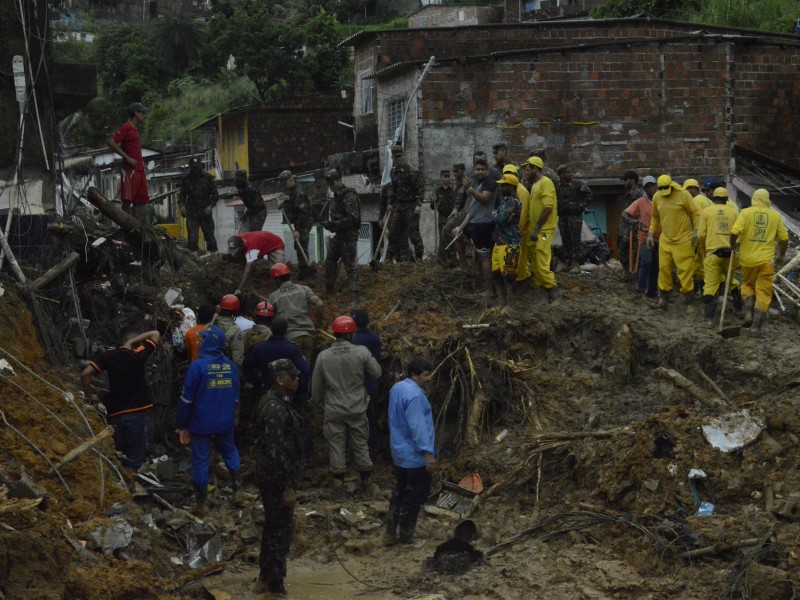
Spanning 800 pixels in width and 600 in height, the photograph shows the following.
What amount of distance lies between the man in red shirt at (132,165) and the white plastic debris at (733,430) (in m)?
8.17

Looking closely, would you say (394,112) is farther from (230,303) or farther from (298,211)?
(230,303)

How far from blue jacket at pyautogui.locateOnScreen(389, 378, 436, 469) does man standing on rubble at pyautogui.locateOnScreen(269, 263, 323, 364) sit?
3.29 meters

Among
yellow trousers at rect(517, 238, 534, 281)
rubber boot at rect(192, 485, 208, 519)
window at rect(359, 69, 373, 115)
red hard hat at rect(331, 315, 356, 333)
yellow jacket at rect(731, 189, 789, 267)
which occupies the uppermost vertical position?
window at rect(359, 69, 373, 115)

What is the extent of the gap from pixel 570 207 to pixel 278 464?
844 centimetres

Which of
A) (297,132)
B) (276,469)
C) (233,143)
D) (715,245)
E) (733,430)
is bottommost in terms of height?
(733,430)

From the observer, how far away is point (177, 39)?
5700cm

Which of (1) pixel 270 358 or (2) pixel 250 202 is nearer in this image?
(1) pixel 270 358

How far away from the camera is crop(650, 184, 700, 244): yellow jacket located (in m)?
13.1

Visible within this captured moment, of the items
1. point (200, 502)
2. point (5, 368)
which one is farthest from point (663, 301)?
point (5, 368)

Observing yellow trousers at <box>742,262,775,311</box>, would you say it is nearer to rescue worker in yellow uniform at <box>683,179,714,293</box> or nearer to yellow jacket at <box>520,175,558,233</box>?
rescue worker in yellow uniform at <box>683,179,714,293</box>

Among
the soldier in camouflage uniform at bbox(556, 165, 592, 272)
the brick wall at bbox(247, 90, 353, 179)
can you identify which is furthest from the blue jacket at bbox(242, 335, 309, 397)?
the brick wall at bbox(247, 90, 353, 179)

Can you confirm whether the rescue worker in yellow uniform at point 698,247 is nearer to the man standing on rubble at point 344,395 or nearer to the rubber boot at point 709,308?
the rubber boot at point 709,308

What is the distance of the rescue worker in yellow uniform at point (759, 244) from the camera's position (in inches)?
471

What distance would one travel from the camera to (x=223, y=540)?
9836 millimetres
